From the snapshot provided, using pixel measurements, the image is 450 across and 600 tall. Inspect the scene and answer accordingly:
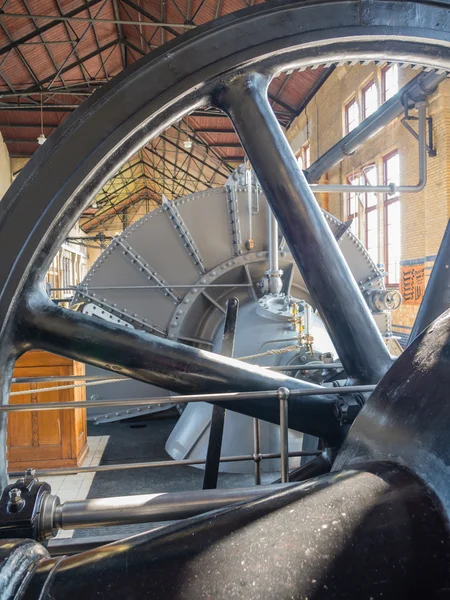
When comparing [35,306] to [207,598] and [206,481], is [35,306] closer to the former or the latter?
[206,481]

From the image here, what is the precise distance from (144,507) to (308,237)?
37.5 inches

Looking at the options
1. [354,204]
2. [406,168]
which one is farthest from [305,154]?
[406,168]

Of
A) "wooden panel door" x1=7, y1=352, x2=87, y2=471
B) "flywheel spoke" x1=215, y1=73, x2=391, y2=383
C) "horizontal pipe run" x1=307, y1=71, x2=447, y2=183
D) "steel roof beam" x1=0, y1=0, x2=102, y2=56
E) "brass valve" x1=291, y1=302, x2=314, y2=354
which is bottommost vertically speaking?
"wooden panel door" x1=7, y1=352, x2=87, y2=471

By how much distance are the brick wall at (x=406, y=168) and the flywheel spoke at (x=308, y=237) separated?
223 inches

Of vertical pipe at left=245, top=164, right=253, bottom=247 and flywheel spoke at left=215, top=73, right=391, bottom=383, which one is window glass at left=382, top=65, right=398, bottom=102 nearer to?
vertical pipe at left=245, top=164, right=253, bottom=247

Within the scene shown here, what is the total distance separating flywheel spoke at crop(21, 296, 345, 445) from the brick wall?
5.85 meters

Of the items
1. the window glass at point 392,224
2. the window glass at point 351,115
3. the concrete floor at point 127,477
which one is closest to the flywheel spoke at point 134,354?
the concrete floor at point 127,477

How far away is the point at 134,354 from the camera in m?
1.44

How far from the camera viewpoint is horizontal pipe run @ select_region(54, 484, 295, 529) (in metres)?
1.22

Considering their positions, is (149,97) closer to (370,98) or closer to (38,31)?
(38,31)

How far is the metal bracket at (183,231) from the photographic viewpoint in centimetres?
462

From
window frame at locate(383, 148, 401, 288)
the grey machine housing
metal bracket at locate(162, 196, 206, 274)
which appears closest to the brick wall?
window frame at locate(383, 148, 401, 288)

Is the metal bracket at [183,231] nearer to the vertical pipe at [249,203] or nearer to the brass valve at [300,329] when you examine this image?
the vertical pipe at [249,203]

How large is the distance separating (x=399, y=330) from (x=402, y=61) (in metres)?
10.1
